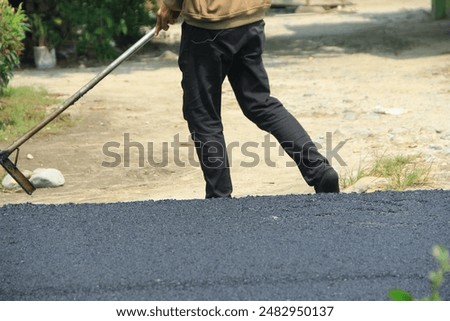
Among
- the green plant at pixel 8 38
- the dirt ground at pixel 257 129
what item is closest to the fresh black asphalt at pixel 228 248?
the dirt ground at pixel 257 129

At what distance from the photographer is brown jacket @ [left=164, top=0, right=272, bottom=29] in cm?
485

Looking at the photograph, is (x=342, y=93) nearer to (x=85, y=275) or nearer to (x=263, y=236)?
(x=263, y=236)

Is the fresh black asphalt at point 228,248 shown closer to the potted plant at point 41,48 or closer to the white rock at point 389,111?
the white rock at point 389,111

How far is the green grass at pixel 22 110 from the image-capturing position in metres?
8.40

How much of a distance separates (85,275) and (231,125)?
471 centimetres

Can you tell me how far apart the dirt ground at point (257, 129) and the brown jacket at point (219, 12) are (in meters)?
1.54

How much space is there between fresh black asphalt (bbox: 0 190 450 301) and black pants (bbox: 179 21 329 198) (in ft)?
0.65

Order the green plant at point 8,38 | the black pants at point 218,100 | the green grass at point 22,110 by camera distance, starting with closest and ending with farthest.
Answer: the black pants at point 218,100, the green grass at point 22,110, the green plant at point 8,38

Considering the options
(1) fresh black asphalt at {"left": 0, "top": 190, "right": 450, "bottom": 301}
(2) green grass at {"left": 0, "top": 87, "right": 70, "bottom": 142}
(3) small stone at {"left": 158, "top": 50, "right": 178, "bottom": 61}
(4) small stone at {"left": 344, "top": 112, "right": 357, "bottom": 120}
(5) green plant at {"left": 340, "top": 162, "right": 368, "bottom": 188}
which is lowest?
(3) small stone at {"left": 158, "top": 50, "right": 178, "bottom": 61}

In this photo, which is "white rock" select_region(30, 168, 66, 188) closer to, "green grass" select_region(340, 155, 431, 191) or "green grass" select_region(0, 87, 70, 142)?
"green grass" select_region(0, 87, 70, 142)

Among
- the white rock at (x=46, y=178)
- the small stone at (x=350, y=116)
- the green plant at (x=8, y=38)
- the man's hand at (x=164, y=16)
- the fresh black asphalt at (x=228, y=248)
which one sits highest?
the man's hand at (x=164, y=16)

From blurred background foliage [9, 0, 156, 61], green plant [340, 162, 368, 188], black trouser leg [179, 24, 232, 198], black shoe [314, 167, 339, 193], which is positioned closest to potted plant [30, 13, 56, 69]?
blurred background foliage [9, 0, 156, 61]

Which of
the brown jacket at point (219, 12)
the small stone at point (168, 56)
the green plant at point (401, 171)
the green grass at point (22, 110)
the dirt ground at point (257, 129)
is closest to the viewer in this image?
the brown jacket at point (219, 12)

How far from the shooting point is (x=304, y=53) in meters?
13.1
